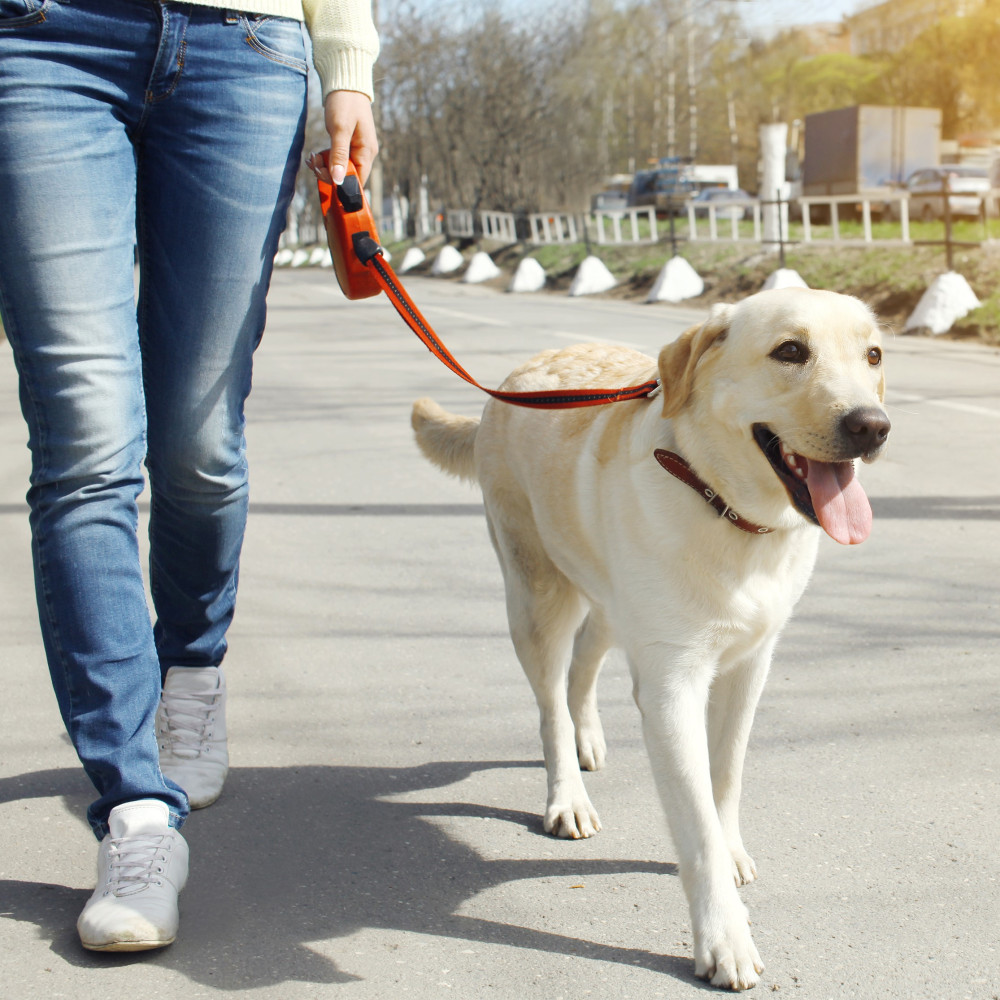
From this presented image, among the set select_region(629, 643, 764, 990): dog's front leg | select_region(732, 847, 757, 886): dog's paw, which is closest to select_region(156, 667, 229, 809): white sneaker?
select_region(629, 643, 764, 990): dog's front leg

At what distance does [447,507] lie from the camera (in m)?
5.85

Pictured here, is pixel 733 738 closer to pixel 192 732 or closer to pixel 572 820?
pixel 572 820

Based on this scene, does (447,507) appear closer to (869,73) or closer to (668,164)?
(668,164)

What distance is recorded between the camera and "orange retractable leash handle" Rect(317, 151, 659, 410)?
266 centimetres

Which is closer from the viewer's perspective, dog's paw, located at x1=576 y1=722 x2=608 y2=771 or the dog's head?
the dog's head

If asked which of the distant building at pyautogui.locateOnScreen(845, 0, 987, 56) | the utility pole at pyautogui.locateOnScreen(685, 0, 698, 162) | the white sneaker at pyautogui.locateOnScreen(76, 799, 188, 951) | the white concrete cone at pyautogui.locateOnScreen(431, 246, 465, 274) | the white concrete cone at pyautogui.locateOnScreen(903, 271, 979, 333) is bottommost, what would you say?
the white sneaker at pyautogui.locateOnScreen(76, 799, 188, 951)

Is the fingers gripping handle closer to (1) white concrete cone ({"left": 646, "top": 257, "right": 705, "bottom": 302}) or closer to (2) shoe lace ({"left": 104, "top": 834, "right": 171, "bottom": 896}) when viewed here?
(2) shoe lace ({"left": 104, "top": 834, "right": 171, "bottom": 896})

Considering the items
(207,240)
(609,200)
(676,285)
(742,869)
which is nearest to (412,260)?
(609,200)

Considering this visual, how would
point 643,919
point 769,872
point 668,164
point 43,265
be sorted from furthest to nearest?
point 668,164 → point 769,872 → point 643,919 → point 43,265

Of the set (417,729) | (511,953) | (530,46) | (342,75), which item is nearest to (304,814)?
(417,729)

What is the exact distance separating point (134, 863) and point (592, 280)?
1910cm

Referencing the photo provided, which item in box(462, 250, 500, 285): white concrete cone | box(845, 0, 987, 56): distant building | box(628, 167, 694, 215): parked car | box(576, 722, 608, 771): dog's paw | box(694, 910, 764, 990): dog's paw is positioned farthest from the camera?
box(845, 0, 987, 56): distant building

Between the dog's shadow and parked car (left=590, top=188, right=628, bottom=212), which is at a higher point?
parked car (left=590, top=188, right=628, bottom=212)

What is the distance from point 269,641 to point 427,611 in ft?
2.01
